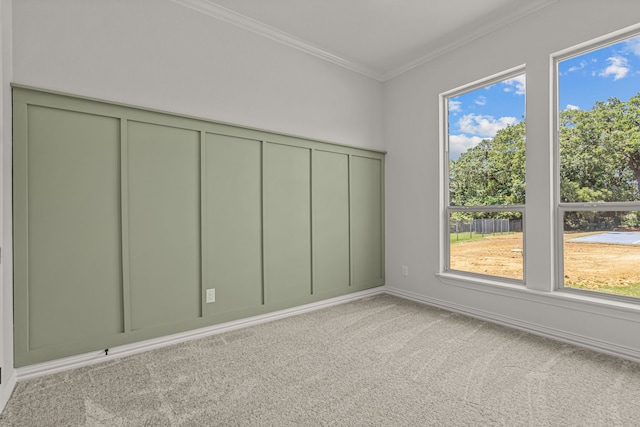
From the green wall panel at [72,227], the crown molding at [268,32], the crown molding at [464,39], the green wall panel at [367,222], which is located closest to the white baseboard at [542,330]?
the green wall panel at [367,222]

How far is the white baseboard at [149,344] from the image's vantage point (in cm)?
202

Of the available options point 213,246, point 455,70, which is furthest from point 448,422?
point 455,70

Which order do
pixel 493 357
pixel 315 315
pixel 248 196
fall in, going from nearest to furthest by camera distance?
pixel 493 357, pixel 248 196, pixel 315 315

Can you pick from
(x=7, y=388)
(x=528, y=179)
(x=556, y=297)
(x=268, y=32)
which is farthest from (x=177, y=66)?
(x=556, y=297)

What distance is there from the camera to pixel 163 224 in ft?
8.11

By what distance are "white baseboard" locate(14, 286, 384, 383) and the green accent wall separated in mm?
52

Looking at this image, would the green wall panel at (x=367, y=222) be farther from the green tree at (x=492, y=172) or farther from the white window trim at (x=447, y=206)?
the green tree at (x=492, y=172)

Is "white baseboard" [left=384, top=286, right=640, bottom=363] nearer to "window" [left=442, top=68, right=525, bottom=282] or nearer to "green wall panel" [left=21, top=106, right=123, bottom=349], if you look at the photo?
"window" [left=442, top=68, right=525, bottom=282]

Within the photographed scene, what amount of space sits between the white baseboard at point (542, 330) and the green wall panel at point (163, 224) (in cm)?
249

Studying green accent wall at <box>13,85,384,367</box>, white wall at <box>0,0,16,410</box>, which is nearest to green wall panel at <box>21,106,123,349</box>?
green accent wall at <box>13,85,384,367</box>

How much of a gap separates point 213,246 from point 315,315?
126 centimetres

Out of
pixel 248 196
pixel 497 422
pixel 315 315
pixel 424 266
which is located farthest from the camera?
pixel 424 266

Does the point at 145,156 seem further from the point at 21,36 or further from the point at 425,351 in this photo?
the point at 425,351

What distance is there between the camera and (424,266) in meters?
3.63
